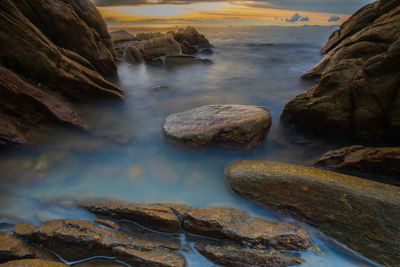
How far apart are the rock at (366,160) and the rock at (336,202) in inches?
24.5

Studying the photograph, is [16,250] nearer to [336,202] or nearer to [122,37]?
[336,202]

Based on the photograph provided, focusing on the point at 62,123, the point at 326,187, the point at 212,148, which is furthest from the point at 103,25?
the point at 326,187

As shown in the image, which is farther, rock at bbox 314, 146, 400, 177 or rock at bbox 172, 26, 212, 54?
rock at bbox 172, 26, 212, 54

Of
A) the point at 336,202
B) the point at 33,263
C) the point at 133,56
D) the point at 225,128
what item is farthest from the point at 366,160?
the point at 133,56

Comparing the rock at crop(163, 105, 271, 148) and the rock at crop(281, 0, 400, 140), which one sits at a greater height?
the rock at crop(281, 0, 400, 140)

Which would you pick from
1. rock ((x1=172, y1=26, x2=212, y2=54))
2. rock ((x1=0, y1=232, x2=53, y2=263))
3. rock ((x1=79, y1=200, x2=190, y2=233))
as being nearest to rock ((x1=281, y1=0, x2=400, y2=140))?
rock ((x1=79, y1=200, x2=190, y2=233))

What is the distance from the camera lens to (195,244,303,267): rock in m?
2.55

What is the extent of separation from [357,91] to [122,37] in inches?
860

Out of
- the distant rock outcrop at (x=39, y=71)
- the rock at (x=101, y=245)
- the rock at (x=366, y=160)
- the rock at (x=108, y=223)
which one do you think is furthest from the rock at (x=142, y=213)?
the rock at (x=366, y=160)

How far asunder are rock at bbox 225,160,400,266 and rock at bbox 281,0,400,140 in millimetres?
1807

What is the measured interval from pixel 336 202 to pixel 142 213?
270 centimetres

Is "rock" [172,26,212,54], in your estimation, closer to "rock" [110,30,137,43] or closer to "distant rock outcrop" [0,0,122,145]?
"rock" [110,30,137,43]

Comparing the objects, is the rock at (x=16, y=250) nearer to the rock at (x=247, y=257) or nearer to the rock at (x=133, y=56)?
the rock at (x=247, y=257)

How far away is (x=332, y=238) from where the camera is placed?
289 centimetres
